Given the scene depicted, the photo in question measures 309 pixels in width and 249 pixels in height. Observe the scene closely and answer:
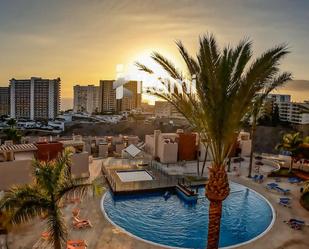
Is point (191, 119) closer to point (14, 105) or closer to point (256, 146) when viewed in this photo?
point (256, 146)

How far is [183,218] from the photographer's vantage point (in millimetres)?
17109

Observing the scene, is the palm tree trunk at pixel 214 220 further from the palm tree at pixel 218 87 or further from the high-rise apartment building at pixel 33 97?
the high-rise apartment building at pixel 33 97

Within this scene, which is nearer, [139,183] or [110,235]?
[110,235]

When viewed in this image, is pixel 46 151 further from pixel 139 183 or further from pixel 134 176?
pixel 139 183

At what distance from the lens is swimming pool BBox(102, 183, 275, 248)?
14.7 meters

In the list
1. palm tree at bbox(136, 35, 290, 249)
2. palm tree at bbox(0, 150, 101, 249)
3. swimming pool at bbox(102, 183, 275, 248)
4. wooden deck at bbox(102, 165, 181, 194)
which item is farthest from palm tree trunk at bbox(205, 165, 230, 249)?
wooden deck at bbox(102, 165, 181, 194)

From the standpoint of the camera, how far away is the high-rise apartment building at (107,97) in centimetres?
12001

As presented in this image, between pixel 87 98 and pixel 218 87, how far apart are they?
421 feet

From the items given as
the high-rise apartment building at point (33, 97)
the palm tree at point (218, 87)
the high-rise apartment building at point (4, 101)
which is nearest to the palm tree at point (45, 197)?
the palm tree at point (218, 87)

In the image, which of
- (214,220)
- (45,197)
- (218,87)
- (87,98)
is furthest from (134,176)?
(87,98)

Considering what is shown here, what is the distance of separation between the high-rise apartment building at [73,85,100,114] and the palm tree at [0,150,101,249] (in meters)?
120

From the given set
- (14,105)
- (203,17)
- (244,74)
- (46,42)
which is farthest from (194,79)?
(14,105)

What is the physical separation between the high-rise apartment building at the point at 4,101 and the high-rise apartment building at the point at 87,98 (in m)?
28.7

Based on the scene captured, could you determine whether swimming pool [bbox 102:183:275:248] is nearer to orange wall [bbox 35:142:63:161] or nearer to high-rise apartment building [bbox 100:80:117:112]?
orange wall [bbox 35:142:63:161]
